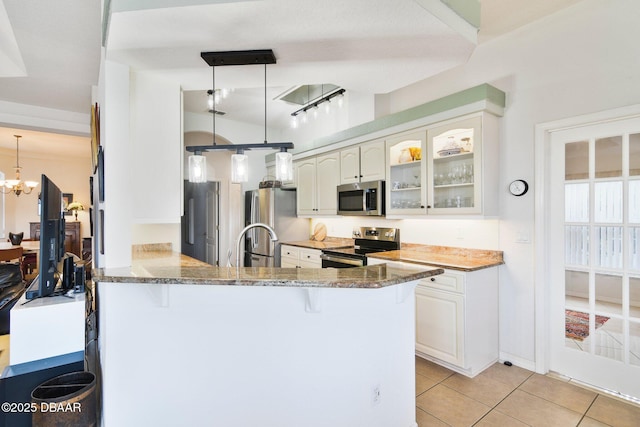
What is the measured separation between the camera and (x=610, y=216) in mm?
2393

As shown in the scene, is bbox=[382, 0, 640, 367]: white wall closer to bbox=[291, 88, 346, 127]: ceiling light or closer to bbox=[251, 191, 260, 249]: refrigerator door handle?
bbox=[291, 88, 346, 127]: ceiling light

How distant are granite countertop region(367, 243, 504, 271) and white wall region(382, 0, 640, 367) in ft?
0.57

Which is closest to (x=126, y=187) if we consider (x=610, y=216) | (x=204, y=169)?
(x=204, y=169)

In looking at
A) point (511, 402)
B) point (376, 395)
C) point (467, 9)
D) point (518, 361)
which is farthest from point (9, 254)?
point (518, 361)

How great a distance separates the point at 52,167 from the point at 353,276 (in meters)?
8.80

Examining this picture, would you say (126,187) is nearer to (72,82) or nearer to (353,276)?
(353,276)

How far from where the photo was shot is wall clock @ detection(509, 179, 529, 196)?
2752 mm

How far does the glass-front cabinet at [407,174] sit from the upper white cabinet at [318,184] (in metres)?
0.86

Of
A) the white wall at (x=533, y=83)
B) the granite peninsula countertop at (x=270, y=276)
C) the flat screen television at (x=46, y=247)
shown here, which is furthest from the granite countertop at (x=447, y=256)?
the flat screen television at (x=46, y=247)

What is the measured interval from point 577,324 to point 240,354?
264cm

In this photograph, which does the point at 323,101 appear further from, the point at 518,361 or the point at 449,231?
the point at 518,361

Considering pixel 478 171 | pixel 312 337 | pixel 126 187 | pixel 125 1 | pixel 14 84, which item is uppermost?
pixel 14 84

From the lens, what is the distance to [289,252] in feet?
14.8

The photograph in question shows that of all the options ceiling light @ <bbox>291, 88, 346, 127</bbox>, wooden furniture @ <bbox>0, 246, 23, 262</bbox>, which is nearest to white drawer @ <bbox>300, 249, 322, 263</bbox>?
ceiling light @ <bbox>291, 88, 346, 127</bbox>
